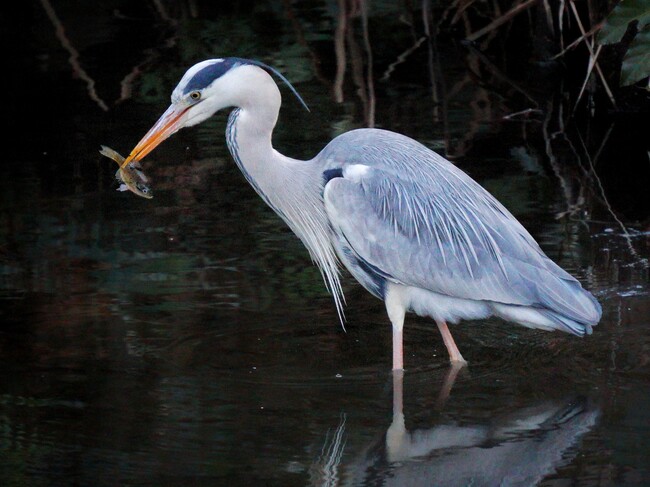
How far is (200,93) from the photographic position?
210 inches

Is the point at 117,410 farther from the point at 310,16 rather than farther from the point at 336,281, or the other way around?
the point at 310,16

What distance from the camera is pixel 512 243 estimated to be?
17.7 feet

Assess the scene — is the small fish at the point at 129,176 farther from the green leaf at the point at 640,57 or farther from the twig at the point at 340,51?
the twig at the point at 340,51

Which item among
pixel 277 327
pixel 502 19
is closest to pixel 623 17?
pixel 277 327

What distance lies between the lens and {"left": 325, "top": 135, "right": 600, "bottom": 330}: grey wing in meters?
5.34

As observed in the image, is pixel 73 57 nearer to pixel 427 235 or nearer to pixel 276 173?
pixel 276 173

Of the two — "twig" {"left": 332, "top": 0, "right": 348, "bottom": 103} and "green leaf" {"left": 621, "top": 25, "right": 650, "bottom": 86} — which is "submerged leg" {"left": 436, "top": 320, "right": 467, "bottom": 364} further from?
"twig" {"left": 332, "top": 0, "right": 348, "bottom": 103}

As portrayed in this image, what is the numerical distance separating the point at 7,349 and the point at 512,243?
2.39m

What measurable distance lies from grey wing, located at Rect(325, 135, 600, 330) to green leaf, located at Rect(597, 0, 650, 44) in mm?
1423

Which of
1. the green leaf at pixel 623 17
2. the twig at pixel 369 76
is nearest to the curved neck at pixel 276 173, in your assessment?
the green leaf at pixel 623 17

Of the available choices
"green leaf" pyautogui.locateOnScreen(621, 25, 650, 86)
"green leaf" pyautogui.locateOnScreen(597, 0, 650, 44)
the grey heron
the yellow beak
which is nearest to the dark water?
the grey heron

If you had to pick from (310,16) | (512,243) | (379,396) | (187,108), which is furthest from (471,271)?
(310,16)

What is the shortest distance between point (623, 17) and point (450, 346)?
2157 millimetres

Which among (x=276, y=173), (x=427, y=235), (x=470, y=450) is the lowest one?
(x=470, y=450)
